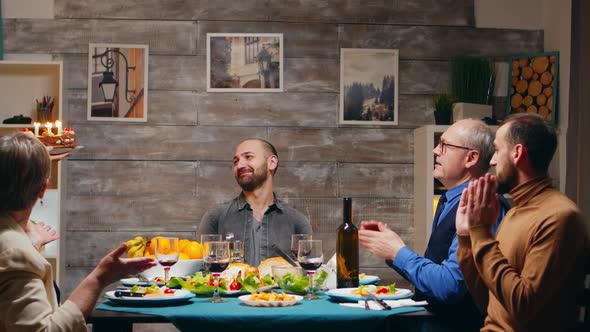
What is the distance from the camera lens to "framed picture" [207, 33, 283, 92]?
4637 mm

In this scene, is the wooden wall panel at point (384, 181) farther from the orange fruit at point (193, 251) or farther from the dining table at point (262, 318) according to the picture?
the dining table at point (262, 318)

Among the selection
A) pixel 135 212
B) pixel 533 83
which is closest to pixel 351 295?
pixel 135 212

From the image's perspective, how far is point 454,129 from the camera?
2.87 m

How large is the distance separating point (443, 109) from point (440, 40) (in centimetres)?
53

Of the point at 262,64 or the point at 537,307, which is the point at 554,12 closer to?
the point at 262,64

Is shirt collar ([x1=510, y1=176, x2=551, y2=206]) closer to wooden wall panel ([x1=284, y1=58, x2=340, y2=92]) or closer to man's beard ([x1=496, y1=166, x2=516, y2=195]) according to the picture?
man's beard ([x1=496, y1=166, x2=516, y2=195])

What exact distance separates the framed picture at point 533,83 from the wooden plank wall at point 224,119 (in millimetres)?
326

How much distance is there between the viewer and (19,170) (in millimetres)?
1763

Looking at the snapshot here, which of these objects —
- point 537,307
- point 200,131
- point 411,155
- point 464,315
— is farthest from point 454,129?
point 200,131

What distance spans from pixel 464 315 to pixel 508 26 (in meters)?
2.90

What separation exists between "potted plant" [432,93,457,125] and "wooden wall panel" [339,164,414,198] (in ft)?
1.19

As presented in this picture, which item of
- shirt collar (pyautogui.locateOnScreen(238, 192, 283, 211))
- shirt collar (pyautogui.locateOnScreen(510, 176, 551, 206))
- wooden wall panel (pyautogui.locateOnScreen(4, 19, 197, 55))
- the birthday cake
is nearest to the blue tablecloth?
shirt collar (pyautogui.locateOnScreen(510, 176, 551, 206))

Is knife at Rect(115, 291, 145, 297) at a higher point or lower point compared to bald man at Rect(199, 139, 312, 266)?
lower

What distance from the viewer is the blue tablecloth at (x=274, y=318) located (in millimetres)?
2168
